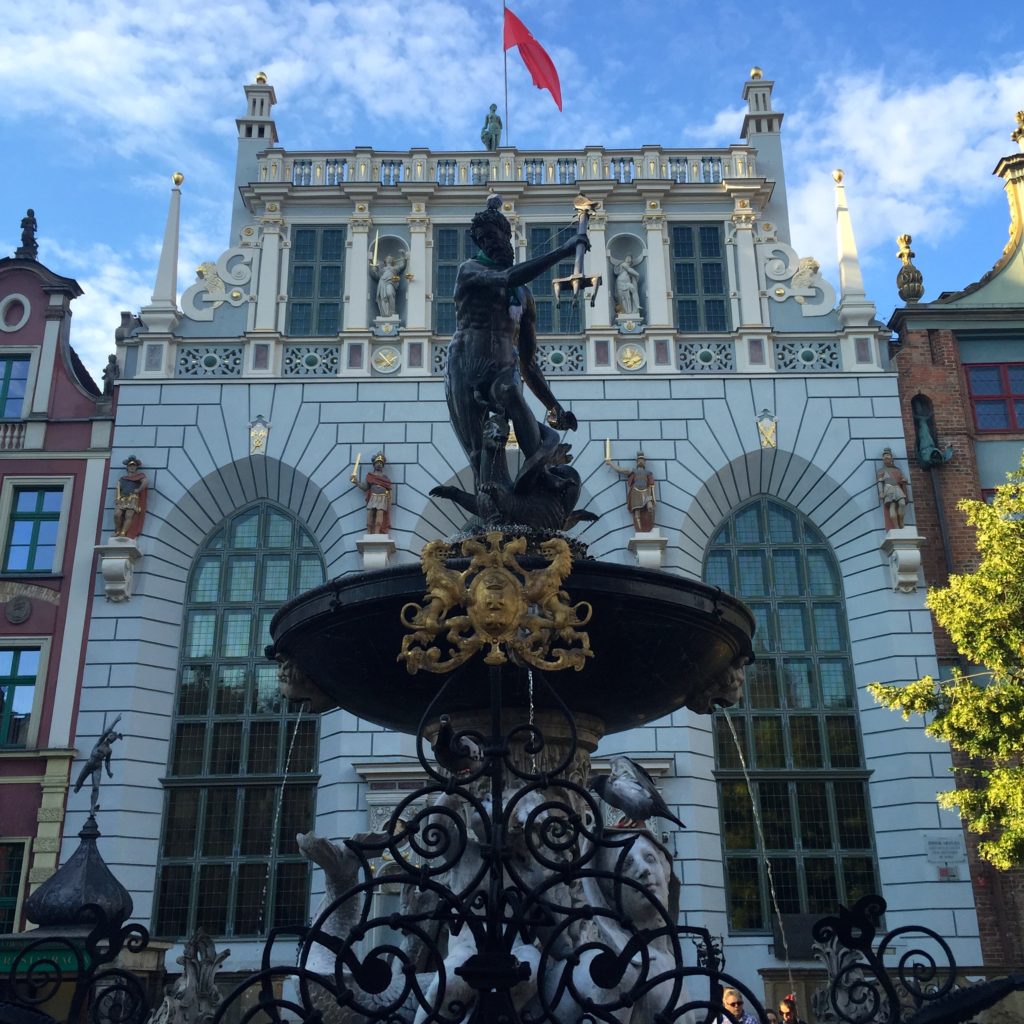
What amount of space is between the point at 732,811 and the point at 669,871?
15.7 m

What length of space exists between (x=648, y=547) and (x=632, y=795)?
16037 millimetres

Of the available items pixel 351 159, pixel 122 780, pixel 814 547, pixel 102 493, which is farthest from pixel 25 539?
pixel 814 547

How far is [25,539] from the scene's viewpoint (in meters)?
24.5

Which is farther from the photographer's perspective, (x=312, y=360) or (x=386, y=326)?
A: (x=386, y=326)

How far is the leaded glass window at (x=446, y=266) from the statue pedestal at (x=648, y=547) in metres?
6.46

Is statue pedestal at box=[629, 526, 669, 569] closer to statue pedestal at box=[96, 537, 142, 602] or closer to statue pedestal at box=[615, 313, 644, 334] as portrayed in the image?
statue pedestal at box=[615, 313, 644, 334]

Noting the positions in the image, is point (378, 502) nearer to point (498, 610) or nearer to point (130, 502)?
point (130, 502)

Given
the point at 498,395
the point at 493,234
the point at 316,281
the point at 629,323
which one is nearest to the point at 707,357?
the point at 629,323

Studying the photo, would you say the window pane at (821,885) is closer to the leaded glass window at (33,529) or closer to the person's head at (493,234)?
the leaded glass window at (33,529)

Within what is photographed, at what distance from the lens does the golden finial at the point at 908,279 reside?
26.3 m

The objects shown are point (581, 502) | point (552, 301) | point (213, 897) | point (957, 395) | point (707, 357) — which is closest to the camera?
point (213, 897)

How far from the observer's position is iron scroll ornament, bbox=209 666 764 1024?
549cm

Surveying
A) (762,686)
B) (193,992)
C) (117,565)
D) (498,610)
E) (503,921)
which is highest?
(117,565)

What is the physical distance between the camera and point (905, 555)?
77.1 ft
